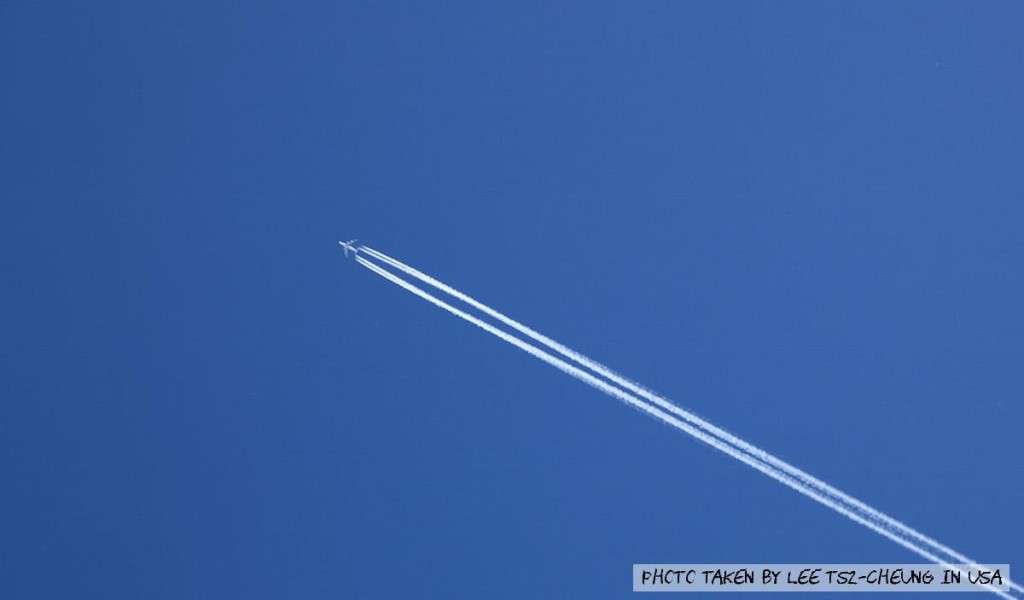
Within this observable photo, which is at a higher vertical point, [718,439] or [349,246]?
[349,246]

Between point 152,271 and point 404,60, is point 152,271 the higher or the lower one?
the lower one

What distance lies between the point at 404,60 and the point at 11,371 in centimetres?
75

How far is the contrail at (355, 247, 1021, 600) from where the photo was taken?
1142mm

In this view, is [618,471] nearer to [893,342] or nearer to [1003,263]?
[893,342]

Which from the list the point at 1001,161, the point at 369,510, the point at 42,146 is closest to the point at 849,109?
the point at 1001,161

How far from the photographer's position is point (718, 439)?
1.15 meters

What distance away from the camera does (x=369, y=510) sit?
120 centimetres

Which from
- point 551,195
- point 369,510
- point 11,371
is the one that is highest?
point 551,195

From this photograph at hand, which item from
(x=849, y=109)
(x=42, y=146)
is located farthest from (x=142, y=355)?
(x=849, y=109)

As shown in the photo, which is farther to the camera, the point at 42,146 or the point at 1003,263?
the point at 42,146

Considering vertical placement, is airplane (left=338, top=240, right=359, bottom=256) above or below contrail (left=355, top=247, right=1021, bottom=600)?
above

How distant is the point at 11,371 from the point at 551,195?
0.85 meters

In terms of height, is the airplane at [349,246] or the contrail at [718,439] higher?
the airplane at [349,246]

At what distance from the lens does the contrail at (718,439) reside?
44.9 inches
